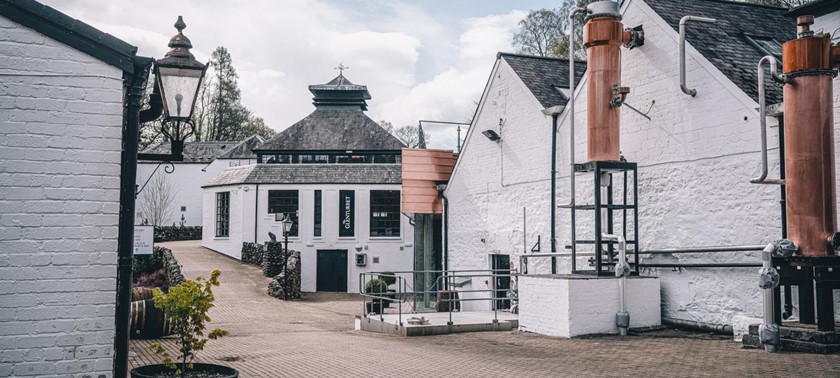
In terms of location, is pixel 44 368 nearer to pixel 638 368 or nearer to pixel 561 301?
pixel 638 368

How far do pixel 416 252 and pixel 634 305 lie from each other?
12122mm

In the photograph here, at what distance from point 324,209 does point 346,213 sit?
3.66 feet

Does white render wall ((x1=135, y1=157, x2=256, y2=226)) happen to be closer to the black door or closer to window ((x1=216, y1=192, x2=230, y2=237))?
window ((x1=216, y1=192, x2=230, y2=237))

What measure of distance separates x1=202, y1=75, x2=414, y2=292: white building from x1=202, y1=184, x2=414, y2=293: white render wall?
5 centimetres

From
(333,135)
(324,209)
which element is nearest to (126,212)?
(324,209)

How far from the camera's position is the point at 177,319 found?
22.6ft

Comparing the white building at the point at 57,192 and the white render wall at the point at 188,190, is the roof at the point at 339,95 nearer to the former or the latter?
the white render wall at the point at 188,190

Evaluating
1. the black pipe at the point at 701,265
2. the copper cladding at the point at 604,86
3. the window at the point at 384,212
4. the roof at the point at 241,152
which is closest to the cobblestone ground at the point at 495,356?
the black pipe at the point at 701,265

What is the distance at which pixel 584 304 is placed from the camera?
1293cm

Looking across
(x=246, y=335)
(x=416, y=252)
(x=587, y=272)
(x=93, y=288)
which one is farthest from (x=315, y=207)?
(x=93, y=288)

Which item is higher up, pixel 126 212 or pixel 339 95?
pixel 339 95

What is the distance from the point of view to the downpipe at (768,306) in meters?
9.85

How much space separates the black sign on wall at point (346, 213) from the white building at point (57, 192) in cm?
2897

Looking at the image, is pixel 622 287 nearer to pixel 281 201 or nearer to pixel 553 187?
pixel 553 187
